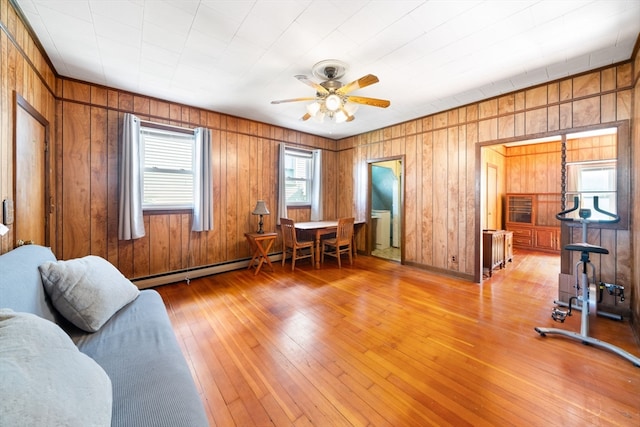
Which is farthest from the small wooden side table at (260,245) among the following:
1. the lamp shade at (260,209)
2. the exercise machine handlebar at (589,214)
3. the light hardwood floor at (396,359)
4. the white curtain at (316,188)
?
the exercise machine handlebar at (589,214)

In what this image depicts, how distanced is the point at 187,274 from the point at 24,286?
258cm

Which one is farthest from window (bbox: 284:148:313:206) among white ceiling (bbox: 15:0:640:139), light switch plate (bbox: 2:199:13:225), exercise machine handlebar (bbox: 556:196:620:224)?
exercise machine handlebar (bbox: 556:196:620:224)

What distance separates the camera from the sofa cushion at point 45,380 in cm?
57

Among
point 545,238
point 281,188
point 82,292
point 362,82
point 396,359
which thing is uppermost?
point 362,82

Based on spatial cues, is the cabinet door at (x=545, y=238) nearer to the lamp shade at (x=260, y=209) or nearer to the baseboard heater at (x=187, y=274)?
the lamp shade at (x=260, y=209)

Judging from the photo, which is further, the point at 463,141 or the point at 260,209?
the point at 260,209

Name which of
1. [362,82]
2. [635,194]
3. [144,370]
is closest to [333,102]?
[362,82]

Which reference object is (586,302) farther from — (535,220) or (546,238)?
(535,220)

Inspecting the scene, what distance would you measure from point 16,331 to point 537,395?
2.45 meters

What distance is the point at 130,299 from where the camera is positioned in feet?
5.59

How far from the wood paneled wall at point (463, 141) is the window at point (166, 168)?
315 cm

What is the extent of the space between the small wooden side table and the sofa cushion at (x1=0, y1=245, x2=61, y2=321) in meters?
2.50

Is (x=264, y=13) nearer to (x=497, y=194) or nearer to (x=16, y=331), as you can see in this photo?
(x=16, y=331)

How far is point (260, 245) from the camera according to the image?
3.94 meters
